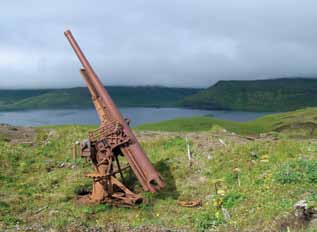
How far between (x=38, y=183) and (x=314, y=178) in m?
11.3

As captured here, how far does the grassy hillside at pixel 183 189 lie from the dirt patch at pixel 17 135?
326 centimetres

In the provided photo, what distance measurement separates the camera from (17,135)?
2925 cm

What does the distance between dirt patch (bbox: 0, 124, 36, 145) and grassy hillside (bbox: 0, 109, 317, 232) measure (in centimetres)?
326

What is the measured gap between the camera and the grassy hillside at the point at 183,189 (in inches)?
445

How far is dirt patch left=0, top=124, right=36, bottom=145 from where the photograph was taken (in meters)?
26.2

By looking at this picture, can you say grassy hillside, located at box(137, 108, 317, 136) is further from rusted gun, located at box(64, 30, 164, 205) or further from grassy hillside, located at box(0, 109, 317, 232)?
rusted gun, located at box(64, 30, 164, 205)

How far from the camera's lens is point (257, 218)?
428 inches

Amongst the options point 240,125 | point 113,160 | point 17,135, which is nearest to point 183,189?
point 113,160

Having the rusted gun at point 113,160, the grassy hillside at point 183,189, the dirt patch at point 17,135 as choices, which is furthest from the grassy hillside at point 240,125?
the rusted gun at point 113,160

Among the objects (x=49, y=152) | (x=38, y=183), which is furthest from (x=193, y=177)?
(x=49, y=152)

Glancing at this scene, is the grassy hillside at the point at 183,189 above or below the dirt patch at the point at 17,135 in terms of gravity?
below

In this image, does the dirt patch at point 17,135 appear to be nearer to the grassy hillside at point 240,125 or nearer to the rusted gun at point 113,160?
the rusted gun at point 113,160

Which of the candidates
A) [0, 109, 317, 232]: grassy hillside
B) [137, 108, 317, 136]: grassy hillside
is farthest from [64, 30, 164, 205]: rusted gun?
[137, 108, 317, 136]: grassy hillside

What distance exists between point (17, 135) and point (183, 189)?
17.3 meters
